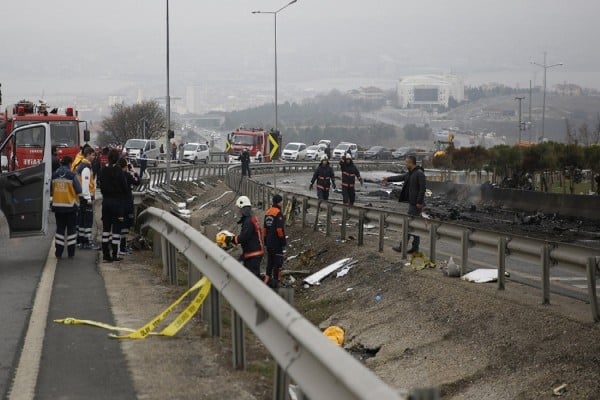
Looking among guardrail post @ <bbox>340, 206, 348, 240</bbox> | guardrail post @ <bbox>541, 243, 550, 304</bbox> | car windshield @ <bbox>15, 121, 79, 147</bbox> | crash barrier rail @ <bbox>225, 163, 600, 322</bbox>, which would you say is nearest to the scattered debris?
Answer: crash barrier rail @ <bbox>225, 163, 600, 322</bbox>

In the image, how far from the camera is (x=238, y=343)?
860cm

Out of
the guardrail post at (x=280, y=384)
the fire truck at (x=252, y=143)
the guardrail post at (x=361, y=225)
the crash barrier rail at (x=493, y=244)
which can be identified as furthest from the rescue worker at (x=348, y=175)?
the fire truck at (x=252, y=143)

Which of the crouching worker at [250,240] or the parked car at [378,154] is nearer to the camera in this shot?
the crouching worker at [250,240]

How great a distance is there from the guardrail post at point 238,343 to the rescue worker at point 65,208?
9.65 meters

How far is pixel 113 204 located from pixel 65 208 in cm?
79

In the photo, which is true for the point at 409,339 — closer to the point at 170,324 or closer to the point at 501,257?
the point at 501,257

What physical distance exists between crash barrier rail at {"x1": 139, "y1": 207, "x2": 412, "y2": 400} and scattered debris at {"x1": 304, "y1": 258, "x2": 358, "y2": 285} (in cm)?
920

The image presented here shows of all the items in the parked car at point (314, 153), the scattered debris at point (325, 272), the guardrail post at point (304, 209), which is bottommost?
the parked car at point (314, 153)

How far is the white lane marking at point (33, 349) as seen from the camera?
25.8 feet

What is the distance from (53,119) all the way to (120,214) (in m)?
21.5

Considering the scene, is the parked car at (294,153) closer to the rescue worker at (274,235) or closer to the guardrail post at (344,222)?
the guardrail post at (344,222)

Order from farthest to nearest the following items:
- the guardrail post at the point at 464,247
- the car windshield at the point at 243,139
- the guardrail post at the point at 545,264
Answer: the car windshield at the point at 243,139, the guardrail post at the point at 464,247, the guardrail post at the point at 545,264

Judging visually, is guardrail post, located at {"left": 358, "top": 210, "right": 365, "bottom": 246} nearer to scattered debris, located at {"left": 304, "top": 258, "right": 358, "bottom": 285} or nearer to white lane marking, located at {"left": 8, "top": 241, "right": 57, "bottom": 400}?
scattered debris, located at {"left": 304, "top": 258, "right": 358, "bottom": 285}

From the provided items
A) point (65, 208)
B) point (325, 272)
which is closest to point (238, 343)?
point (65, 208)
